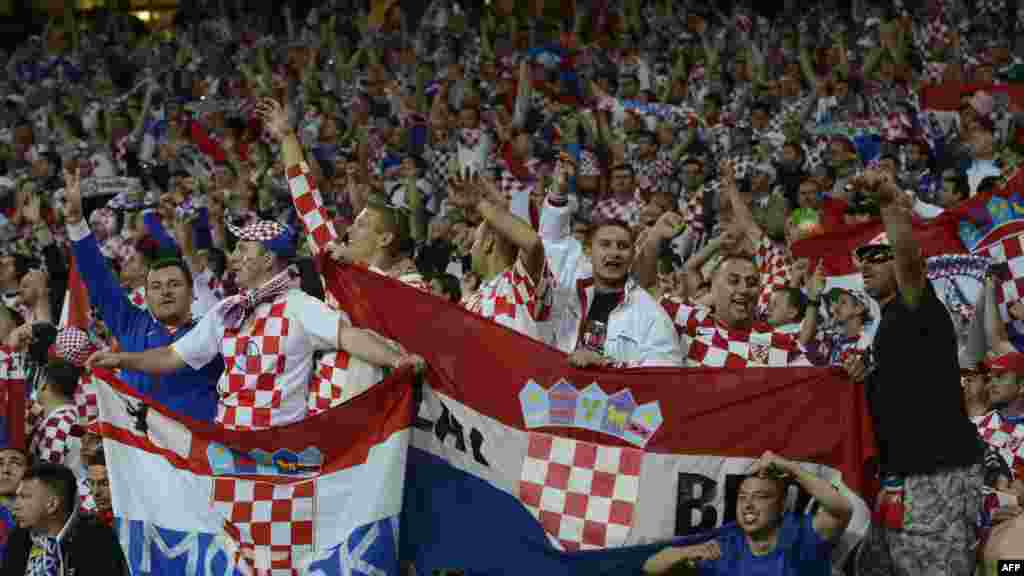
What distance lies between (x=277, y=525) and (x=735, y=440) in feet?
6.47

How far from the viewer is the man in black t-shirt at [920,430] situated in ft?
19.0

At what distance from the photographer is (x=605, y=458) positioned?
257 inches

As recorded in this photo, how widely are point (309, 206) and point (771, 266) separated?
328 centimetres

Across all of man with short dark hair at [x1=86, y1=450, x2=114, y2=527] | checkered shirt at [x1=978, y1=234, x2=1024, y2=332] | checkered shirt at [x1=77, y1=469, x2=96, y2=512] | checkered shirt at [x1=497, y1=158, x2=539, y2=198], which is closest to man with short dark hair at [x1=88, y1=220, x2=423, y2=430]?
man with short dark hair at [x1=86, y1=450, x2=114, y2=527]

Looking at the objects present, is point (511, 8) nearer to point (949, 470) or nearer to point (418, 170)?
point (418, 170)

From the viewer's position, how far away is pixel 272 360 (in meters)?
6.82

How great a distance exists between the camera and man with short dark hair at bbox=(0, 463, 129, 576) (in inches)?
288

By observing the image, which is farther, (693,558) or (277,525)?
(277,525)

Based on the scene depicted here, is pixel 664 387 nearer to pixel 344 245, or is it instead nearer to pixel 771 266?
pixel 344 245

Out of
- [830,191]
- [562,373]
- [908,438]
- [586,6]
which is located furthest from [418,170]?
[908,438]

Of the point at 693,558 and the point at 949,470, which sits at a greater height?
the point at 949,470

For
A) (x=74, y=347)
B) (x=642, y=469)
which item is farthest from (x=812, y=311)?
(x=74, y=347)

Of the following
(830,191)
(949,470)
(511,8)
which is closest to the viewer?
(949,470)

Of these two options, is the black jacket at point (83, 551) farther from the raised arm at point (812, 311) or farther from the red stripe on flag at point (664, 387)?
the raised arm at point (812, 311)
